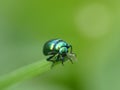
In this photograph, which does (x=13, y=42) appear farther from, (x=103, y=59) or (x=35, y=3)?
(x=103, y=59)

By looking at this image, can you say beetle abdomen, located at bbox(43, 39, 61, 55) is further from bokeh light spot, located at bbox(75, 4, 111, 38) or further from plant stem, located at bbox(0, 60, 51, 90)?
plant stem, located at bbox(0, 60, 51, 90)

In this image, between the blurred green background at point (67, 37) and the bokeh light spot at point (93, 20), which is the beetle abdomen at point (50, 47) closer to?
the blurred green background at point (67, 37)

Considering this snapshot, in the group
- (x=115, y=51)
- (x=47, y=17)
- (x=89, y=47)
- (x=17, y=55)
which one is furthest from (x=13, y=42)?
(x=115, y=51)

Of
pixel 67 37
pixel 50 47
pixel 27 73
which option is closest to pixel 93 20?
pixel 67 37

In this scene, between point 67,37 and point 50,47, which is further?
point 67,37

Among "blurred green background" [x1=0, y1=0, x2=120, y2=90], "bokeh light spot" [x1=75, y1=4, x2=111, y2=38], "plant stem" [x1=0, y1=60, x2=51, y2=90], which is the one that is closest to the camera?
"plant stem" [x1=0, y1=60, x2=51, y2=90]

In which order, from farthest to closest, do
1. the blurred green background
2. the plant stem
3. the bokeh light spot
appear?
the bokeh light spot
the blurred green background
the plant stem

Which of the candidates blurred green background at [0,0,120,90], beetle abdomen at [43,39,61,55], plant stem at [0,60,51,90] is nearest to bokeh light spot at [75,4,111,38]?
blurred green background at [0,0,120,90]

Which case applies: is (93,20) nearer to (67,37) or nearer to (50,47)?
(67,37)
